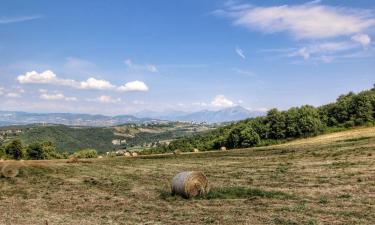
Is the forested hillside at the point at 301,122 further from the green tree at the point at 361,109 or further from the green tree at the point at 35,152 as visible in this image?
the green tree at the point at 35,152

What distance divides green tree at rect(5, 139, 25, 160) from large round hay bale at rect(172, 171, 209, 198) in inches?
3114

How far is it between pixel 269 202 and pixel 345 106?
3490 inches

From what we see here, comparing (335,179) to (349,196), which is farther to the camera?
(335,179)

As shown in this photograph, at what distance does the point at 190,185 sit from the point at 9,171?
67.6 ft

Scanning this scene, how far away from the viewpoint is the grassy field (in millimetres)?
18967

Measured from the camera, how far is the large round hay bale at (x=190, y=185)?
81.1ft

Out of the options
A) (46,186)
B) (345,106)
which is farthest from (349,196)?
(345,106)

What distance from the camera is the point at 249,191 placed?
24594 mm

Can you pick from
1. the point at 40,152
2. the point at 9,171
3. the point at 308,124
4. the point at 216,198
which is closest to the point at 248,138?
the point at 308,124

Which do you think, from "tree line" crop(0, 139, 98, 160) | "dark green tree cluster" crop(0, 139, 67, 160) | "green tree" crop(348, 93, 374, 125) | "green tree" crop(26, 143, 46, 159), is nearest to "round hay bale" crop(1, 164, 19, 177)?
"tree line" crop(0, 139, 98, 160)

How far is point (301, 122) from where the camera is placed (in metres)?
97.7

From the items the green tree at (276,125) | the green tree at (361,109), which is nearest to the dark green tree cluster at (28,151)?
the green tree at (276,125)

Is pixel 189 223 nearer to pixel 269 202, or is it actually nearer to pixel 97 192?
pixel 269 202

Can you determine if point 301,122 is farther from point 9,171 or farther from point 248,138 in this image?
point 9,171
